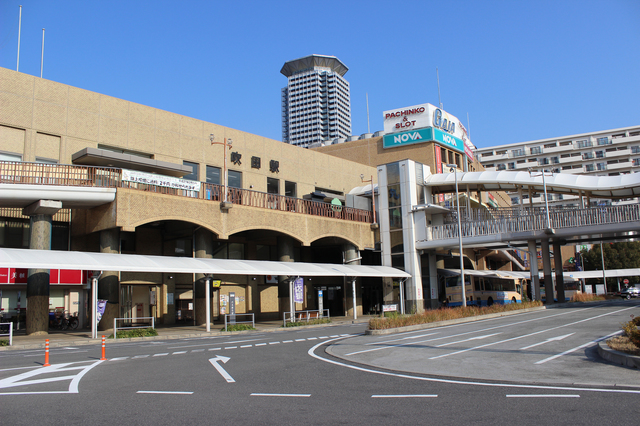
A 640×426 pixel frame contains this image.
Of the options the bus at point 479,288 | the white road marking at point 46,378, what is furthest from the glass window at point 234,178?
the white road marking at point 46,378

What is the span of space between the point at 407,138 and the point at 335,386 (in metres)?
48.0

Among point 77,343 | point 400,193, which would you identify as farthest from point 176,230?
point 400,193

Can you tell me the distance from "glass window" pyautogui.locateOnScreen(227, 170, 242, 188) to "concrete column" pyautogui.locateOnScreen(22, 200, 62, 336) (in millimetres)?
13305

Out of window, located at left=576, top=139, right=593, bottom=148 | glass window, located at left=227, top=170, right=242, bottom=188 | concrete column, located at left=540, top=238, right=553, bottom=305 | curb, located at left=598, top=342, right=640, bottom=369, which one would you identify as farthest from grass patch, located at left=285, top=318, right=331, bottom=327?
window, located at left=576, top=139, right=593, bottom=148

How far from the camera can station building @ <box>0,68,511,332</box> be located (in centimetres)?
2477

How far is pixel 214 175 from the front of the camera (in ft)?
113

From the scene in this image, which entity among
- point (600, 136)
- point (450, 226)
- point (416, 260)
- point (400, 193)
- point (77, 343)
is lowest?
point (77, 343)

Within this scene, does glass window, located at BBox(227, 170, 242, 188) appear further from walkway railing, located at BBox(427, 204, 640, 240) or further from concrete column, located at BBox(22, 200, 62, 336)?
walkway railing, located at BBox(427, 204, 640, 240)

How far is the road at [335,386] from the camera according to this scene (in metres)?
7.02

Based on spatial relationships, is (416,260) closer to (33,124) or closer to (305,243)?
(305,243)

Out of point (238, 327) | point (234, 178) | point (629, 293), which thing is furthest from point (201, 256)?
point (629, 293)

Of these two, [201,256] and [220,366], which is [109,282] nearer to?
[201,256]

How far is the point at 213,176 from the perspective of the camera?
3438 centimetres

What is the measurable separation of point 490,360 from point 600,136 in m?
128
